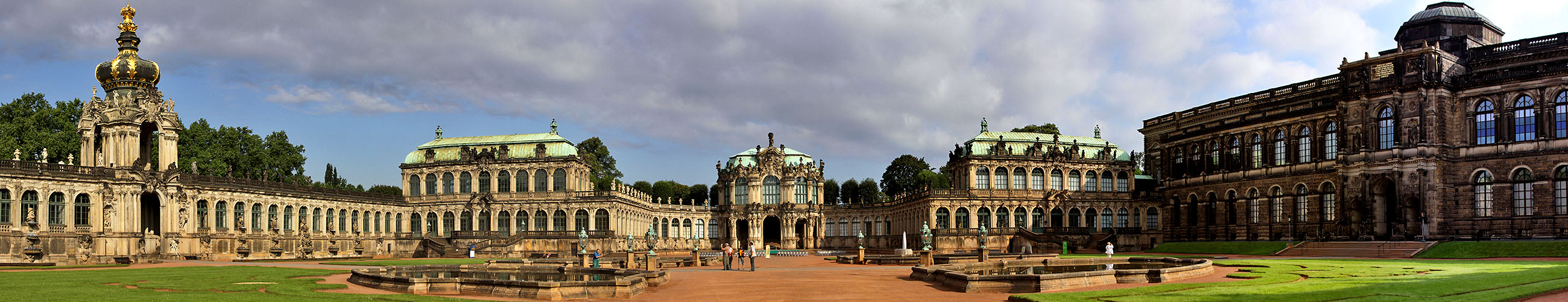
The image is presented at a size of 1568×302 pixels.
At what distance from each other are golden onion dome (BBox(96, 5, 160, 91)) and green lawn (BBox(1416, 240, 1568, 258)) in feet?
217

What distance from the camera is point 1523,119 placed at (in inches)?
2325

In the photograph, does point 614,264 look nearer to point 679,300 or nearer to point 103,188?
point 679,300

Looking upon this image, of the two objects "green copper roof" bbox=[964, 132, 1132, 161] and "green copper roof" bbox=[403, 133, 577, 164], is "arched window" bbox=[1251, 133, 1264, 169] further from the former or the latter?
"green copper roof" bbox=[403, 133, 577, 164]

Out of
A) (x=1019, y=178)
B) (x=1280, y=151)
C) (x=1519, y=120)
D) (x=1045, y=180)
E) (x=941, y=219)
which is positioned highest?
(x=1519, y=120)

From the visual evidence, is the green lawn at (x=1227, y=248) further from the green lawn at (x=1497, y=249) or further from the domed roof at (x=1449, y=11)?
the domed roof at (x=1449, y=11)

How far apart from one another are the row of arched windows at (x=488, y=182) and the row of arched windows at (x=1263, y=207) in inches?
1834

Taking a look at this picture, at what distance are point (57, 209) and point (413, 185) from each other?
115ft

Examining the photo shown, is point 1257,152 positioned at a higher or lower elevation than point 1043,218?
higher

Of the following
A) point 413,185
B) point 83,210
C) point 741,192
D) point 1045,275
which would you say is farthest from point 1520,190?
point 413,185

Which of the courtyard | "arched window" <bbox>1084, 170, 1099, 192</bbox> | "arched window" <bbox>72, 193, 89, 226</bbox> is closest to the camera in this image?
the courtyard

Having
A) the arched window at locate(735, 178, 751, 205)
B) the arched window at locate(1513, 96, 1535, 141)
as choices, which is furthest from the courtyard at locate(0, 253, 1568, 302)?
the arched window at locate(735, 178, 751, 205)

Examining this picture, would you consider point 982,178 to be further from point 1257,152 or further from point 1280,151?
point 1280,151

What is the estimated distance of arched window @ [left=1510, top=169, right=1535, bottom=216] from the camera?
58188 mm

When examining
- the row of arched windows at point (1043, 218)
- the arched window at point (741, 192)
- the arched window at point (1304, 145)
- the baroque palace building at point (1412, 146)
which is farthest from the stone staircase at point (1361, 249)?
the arched window at point (741, 192)
